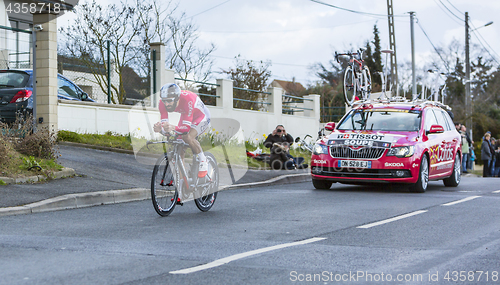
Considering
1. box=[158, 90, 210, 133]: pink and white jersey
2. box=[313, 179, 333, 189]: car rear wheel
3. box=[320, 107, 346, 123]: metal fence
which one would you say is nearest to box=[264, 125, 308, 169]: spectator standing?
box=[313, 179, 333, 189]: car rear wheel

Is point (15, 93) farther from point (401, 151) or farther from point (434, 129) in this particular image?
point (434, 129)

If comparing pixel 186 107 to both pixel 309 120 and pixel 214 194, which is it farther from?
pixel 309 120

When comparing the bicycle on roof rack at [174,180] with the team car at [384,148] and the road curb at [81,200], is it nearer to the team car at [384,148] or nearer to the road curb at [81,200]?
the road curb at [81,200]

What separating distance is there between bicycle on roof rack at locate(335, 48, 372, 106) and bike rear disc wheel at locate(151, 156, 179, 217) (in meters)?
7.03

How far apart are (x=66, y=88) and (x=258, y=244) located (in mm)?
13023

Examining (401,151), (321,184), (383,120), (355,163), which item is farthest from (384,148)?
(321,184)

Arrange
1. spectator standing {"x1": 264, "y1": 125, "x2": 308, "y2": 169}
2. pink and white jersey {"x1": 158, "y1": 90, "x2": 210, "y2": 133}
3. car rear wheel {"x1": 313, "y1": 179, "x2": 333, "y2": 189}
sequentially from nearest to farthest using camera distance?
pink and white jersey {"x1": 158, "y1": 90, "x2": 210, "y2": 133}
car rear wheel {"x1": 313, "y1": 179, "x2": 333, "y2": 189}
spectator standing {"x1": 264, "y1": 125, "x2": 308, "y2": 169}

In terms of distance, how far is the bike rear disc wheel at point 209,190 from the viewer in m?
8.62

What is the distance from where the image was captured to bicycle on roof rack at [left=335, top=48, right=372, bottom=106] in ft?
47.4

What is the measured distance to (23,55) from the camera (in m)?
14.7

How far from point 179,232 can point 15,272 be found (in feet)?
7.80

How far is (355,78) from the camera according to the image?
14.8 metres

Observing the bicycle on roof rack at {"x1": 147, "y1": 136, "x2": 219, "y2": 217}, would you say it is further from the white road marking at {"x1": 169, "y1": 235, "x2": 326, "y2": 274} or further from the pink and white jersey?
Answer: the white road marking at {"x1": 169, "y1": 235, "x2": 326, "y2": 274}

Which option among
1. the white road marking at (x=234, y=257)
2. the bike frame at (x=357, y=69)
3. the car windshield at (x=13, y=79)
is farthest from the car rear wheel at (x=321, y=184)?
the car windshield at (x=13, y=79)
